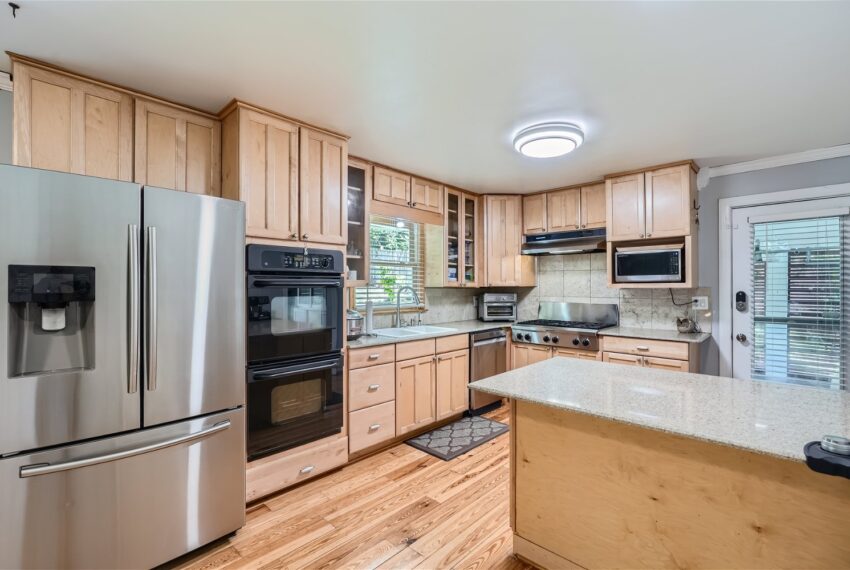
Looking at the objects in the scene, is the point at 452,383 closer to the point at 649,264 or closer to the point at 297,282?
the point at 297,282

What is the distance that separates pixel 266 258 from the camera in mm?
2299

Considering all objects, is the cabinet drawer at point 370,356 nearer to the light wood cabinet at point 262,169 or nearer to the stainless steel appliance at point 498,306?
the light wood cabinet at point 262,169

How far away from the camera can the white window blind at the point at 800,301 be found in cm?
300

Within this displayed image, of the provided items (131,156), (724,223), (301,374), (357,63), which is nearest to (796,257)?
(724,223)

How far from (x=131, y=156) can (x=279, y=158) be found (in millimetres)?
778

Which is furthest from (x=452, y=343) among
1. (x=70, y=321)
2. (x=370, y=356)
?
(x=70, y=321)

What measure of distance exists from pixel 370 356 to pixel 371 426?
1.79 ft

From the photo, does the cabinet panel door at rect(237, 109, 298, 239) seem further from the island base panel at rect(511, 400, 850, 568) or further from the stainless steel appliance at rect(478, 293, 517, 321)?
the stainless steel appliance at rect(478, 293, 517, 321)

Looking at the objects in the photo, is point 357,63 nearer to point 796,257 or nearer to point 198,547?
point 198,547

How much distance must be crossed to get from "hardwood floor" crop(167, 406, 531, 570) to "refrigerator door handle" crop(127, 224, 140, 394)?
96 centimetres

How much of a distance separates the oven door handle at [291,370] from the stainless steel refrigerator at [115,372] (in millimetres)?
209

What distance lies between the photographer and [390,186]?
3.49m

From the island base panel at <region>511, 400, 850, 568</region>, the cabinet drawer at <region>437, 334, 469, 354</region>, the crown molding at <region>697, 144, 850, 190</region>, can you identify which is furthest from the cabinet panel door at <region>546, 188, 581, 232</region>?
the island base panel at <region>511, 400, 850, 568</region>

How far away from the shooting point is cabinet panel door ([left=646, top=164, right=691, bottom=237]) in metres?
3.30
